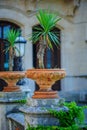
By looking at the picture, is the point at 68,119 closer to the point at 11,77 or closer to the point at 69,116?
the point at 69,116

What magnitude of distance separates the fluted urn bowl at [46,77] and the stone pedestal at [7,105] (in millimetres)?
2935

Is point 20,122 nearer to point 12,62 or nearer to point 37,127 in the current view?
point 37,127

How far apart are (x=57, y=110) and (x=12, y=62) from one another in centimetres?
422

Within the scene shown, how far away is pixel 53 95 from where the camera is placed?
18.0 feet

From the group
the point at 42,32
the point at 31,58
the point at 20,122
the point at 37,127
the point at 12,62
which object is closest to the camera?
the point at 37,127

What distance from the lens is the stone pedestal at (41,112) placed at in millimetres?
5258

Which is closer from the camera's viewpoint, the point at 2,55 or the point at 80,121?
the point at 80,121

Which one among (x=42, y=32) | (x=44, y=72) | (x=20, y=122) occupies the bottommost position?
(x=20, y=122)

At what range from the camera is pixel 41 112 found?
523 cm

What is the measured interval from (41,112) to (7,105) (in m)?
→ 3.27

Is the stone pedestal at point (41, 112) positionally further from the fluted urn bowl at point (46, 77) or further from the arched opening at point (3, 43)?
the arched opening at point (3, 43)

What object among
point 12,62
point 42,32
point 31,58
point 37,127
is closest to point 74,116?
point 37,127

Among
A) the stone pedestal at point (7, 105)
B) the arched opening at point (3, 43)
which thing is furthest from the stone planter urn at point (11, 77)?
the arched opening at point (3, 43)

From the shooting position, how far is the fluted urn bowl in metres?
5.36
